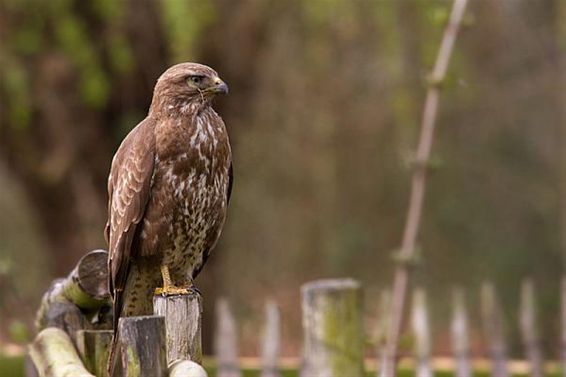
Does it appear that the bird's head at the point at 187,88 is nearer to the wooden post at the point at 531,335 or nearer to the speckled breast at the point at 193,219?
the speckled breast at the point at 193,219

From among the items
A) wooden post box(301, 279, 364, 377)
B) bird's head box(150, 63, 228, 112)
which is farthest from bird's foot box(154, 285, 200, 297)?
bird's head box(150, 63, 228, 112)

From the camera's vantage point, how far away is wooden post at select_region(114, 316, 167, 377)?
228 centimetres

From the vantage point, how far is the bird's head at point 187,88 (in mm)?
3008

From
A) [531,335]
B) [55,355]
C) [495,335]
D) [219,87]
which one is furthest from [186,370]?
[531,335]

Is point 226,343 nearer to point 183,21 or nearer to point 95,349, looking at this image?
point 183,21

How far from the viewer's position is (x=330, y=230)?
420 inches

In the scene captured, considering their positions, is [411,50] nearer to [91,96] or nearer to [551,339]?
[91,96]

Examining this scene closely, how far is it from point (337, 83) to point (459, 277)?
91.8 inches

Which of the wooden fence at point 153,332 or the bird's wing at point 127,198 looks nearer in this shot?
the wooden fence at point 153,332

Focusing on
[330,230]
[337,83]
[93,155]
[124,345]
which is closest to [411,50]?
[337,83]

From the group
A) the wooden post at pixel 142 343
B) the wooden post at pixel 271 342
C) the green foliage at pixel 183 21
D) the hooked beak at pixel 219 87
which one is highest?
the green foliage at pixel 183 21

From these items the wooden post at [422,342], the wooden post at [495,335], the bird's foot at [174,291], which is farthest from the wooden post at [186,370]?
the wooden post at [495,335]

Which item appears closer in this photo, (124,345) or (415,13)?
(124,345)

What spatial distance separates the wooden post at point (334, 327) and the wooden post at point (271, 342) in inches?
96.7
